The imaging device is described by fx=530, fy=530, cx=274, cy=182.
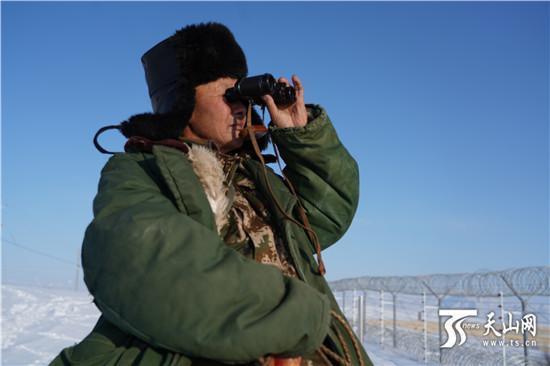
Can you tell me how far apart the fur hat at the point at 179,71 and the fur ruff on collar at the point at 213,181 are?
36cm

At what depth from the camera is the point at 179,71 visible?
201 cm

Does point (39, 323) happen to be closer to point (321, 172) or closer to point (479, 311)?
point (479, 311)

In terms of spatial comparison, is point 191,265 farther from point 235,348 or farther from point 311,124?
point 311,124

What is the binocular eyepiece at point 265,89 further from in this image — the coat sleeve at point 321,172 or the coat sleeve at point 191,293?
the coat sleeve at point 191,293

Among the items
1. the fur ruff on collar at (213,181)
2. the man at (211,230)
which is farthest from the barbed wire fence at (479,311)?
the fur ruff on collar at (213,181)

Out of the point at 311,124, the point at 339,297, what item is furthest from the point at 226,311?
the point at 339,297

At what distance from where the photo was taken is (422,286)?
9.12 m

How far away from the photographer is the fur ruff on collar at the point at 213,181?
155 cm

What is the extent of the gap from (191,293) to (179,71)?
1098 mm

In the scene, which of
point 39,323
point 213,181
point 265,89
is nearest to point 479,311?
point 265,89

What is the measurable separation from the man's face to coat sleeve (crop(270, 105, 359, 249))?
18cm

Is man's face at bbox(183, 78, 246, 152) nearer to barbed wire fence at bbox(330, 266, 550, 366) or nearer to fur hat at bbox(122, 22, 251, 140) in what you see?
fur hat at bbox(122, 22, 251, 140)

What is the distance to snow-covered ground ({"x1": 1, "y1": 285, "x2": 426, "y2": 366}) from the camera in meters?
6.47

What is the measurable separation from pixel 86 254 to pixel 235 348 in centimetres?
44
